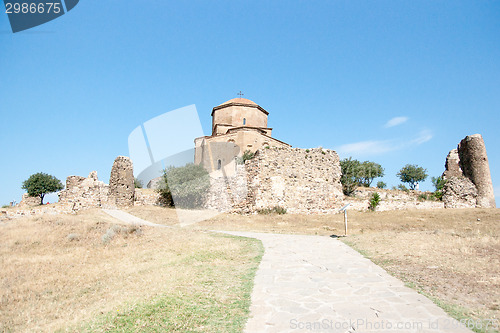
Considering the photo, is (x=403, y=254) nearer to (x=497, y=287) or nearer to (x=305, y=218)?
(x=497, y=287)

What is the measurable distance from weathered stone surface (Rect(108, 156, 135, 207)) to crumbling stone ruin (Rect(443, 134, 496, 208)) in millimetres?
23097

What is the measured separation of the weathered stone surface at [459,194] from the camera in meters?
22.2

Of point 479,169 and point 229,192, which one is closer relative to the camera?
point 229,192

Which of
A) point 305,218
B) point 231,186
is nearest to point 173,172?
point 231,186

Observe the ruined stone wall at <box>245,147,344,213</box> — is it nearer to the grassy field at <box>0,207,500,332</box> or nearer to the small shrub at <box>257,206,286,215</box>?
the small shrub at <box>257,206,286,215</box>

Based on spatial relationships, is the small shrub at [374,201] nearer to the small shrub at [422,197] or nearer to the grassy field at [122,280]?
the small shrub at [422,197]

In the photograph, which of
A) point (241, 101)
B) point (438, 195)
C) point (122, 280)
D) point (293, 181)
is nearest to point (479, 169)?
point (438, 195)

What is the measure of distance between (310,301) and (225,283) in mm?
1726

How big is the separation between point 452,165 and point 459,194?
439 cm

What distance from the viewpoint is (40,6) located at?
8914 millimetres

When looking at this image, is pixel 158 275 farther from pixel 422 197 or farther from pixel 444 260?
pixel 422 197

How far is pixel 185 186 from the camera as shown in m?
21.0

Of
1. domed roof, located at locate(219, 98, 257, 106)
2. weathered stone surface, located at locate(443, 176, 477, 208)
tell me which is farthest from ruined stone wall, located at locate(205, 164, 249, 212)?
domed roof, located at locate(219, 98, 257, 106)

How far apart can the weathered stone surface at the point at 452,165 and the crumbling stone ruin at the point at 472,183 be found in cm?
138
